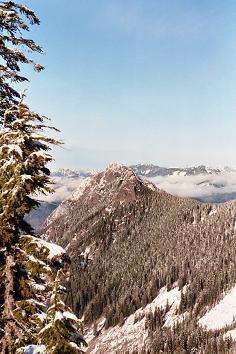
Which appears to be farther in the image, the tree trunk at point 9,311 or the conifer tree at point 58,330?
the tree trunk at point 9,311

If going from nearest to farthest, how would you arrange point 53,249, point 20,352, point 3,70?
1. point 20,352
2. point 53,249
3. point 3,70

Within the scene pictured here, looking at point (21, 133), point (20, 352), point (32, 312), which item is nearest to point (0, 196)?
point (21, 133)

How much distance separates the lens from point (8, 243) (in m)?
17.5

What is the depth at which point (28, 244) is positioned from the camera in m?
17.3

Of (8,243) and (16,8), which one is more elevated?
(16,8)

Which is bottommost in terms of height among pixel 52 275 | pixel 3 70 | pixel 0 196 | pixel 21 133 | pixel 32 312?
pixel 32 312

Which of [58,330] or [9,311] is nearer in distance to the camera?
[58,330]

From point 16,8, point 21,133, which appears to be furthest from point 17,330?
point 16,8

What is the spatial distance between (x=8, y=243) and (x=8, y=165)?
2.98 metres

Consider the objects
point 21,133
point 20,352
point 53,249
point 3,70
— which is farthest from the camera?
point 3,70

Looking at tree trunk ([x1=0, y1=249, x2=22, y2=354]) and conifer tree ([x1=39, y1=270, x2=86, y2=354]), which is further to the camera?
tree trunk ([x1=0, y1=249, x2=22, y2=354])

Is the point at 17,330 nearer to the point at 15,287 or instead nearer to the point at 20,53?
the point at 15,287

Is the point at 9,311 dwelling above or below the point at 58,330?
above

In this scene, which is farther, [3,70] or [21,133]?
[3,70]
